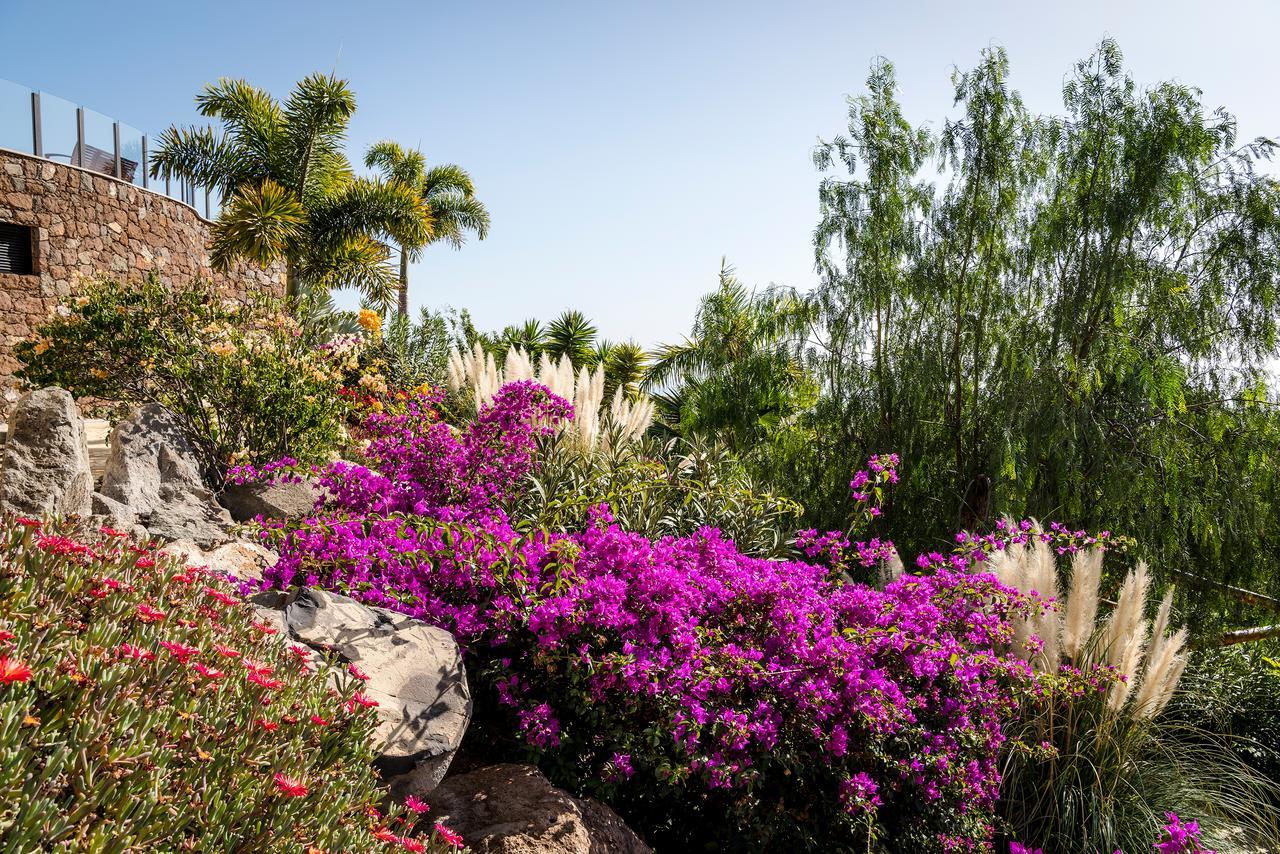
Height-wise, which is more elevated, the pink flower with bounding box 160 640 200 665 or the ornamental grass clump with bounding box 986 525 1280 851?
the pink flower with bounding box 160 640 200 665

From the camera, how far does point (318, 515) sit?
3582 mm

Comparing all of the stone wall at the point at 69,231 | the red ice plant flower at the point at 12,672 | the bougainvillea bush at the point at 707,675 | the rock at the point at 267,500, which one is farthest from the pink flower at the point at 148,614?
the stone wall at the point at 69,231

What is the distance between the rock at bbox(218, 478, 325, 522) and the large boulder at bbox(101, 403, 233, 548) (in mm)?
174

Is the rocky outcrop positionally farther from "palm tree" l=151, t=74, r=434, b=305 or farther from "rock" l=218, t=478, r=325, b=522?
"palm tree" l=151, t=74, r=434, b=305

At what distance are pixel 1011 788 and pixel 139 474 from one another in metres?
5.50

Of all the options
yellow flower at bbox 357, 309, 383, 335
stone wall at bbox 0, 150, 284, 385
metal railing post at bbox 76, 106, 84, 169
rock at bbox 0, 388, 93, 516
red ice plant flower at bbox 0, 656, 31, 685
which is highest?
metal railing post at bbox 76, 106, 84, 169

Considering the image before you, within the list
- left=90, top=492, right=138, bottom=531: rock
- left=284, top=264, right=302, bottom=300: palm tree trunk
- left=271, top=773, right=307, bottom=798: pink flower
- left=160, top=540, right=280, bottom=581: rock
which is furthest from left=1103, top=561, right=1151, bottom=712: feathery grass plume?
left=284, top=264, right=302, bottom=300: palm tree trunk

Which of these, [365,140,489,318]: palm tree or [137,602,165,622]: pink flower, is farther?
[365,140,489,318]: palm tree

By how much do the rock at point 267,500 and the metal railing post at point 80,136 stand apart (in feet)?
42.5

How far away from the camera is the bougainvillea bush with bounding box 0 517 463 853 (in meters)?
1.25

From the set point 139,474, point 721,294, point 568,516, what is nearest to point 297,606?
point 568,516

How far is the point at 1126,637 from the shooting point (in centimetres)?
375

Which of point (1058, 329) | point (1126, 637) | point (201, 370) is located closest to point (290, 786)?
point (1126, 637)

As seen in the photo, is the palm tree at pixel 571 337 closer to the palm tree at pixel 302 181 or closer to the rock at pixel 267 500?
the palm tree at pixel 302 181
